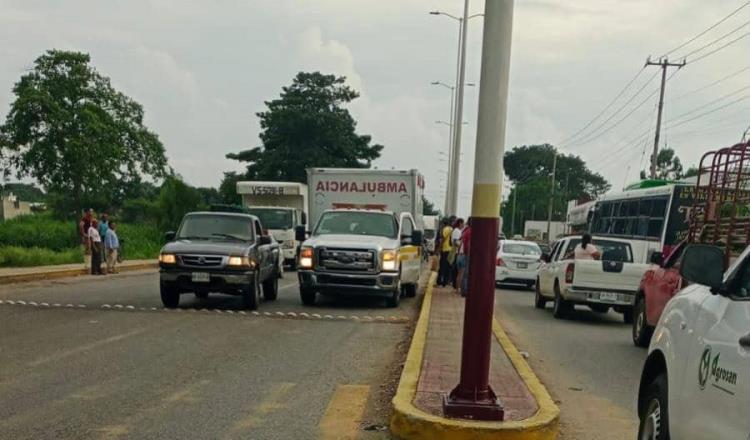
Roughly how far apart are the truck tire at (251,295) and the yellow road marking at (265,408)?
6260 mm

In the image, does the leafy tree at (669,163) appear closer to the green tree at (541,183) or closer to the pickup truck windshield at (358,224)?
the green tree at (541,183)

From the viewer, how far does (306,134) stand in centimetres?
6128

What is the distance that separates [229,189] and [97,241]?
42.1 meters

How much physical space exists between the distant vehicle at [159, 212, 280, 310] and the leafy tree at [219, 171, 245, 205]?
1832 inches

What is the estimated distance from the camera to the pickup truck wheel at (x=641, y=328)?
11.9 meters

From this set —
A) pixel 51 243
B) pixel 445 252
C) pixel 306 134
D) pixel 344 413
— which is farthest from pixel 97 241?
pixel 306 134

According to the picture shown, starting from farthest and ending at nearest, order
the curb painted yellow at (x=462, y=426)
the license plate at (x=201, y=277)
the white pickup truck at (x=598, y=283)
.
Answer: the white pickup truck at (x=598, y=283)
the license plate at (x=201, y=277)
the curb painted yellow at (x=462, y=426)

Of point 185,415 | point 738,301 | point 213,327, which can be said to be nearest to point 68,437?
point 185,415

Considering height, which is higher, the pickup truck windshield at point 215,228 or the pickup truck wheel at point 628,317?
the pickup truck windshield at point 215,228

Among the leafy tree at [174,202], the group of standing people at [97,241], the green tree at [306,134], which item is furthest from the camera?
the green tree at [306,134]

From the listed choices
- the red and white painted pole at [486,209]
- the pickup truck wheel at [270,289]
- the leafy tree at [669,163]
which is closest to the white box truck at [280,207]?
the pickup truck wheel at [270,289]

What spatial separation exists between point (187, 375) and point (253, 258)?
6.15m

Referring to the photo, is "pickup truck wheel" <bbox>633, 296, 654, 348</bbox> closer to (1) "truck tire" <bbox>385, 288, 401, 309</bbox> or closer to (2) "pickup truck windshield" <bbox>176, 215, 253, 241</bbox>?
(1) "truck tire" <bbox>385, 288, 401, 309</bbox>

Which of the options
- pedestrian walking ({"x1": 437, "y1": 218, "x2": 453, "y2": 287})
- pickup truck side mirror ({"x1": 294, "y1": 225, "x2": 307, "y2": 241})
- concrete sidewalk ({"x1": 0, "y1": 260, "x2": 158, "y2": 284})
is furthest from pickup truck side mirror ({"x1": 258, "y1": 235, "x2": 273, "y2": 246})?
concrete sidewalk ({"x1": 0, "y1": 260, "x2": 158, "y2": 284})
